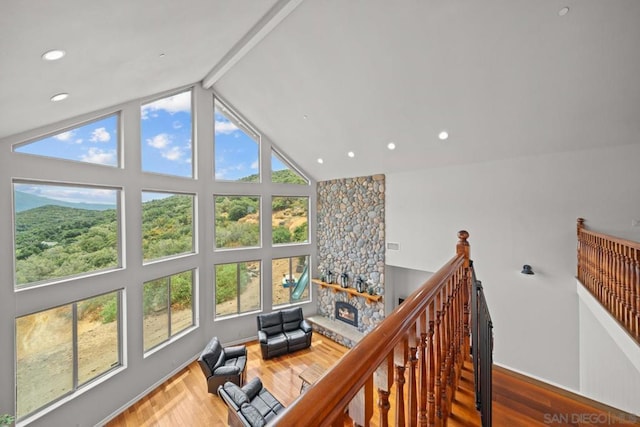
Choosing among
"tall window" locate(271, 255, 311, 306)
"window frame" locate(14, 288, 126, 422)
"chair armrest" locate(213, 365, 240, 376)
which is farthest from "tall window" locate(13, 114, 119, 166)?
"tall window" locate(271, 255, 311, 306)

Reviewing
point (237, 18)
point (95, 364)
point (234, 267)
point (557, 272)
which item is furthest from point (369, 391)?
point (234, 267)

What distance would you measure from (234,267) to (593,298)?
695 centimetres

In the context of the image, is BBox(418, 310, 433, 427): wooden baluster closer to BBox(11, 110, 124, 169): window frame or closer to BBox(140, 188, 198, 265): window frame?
BBox(11, 110, 124, 169): window frame

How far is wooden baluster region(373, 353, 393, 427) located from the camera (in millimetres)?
724

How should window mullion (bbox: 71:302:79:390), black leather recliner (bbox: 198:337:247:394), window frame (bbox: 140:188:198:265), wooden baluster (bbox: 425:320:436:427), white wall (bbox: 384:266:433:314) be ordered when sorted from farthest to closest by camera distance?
white wall (bbox: 384:266:433:314) < window frame (bbox: 140:188:198:265) < black leather recliner (bbox: 198:337:247:394) < window mullion (bbox: 71:302:79:390) < wooden baluster (bbox: 425:320:436:427)

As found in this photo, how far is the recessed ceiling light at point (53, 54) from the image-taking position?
225 centimetres

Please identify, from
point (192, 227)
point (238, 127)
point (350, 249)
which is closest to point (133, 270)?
point (192, 227)

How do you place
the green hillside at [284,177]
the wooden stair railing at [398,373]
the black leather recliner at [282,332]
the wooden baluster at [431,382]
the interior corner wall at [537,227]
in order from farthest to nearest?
the green hillside at [284,177]
the black leather recliner at [282,332]
the interior corner wall at [537,227]
the wooden baluster at [431,382]
the wooden stair railing at [398,373]

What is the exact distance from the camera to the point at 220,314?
23.2 feet

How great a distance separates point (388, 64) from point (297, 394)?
254 inches

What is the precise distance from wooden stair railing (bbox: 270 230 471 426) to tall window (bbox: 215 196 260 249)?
638cm

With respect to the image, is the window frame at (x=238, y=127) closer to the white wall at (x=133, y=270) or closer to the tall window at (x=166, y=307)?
the white wall at (x=133, y=270)

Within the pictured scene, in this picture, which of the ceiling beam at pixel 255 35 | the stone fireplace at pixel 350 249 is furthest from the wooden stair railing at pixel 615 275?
the ceiling beam at pixel 255 35

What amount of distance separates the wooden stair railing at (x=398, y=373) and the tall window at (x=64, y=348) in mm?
5239
